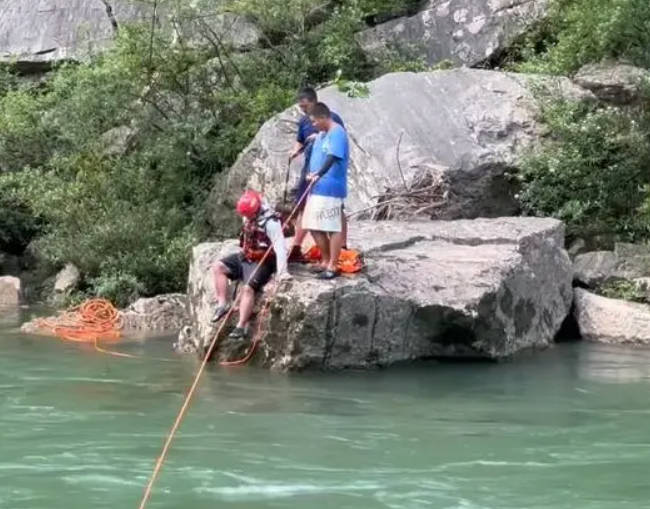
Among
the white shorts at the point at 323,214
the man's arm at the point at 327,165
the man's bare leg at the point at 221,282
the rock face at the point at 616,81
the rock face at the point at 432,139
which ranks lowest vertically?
the man's bare leg at the point at 221,282

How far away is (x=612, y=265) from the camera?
41.9ft

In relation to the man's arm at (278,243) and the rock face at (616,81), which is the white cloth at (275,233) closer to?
the man's arm at (278,243)

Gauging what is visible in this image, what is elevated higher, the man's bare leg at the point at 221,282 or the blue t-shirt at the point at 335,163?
the blue t-shirt at the point at 335,163

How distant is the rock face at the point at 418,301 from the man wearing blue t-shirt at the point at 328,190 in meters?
0.38

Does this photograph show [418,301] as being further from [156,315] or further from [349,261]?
[156,315]

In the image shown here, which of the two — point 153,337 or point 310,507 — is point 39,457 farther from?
point 153,337

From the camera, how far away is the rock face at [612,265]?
41.4 feet

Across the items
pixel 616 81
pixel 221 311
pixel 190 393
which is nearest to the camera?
pixel 190 393

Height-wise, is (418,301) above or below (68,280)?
above

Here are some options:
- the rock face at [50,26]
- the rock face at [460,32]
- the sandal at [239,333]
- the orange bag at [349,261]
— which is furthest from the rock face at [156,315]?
the rock face at [50,26]

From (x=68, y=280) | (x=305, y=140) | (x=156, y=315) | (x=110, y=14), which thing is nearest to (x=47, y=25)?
(x=110, y=14)

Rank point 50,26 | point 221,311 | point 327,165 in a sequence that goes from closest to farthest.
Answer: point 327,165 < point 221,311 < point 50,26

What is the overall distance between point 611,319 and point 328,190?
373cm

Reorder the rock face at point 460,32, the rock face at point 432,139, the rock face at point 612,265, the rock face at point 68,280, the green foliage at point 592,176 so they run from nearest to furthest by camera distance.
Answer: the rock face at point 612,265, the rock face at point 432,139, the green foliage at point 592,176, the rock face at point 68,280, the rock face at point 460,32
